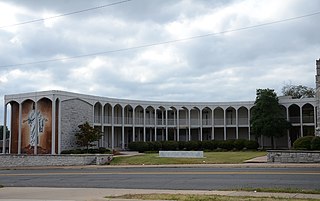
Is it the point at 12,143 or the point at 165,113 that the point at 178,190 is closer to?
the point at 12,143

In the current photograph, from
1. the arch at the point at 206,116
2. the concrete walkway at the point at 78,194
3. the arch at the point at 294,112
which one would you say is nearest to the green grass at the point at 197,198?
the concrete walkway at the point at 78,194

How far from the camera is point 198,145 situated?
53.3 m

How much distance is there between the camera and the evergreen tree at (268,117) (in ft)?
172

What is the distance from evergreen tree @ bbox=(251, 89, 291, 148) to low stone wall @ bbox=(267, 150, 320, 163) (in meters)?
22.3

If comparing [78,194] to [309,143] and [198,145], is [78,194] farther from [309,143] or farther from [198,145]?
[198,145]

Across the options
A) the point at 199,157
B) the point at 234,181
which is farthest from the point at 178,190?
the point at 199,157

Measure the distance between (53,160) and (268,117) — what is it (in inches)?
1030

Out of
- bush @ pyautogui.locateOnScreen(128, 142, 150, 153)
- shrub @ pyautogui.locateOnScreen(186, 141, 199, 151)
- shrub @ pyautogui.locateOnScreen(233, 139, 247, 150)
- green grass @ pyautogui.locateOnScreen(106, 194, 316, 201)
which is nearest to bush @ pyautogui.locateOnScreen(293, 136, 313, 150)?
shrub @ pyautogui.locateOnScreen(233, 139, 247, 150)

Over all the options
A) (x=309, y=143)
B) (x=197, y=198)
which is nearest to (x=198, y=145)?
(x=309, y=143)

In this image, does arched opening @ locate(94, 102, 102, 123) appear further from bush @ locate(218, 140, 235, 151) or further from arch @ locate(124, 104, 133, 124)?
bush @ locate(218, 140, 235, 151)

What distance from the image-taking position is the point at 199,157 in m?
35.6

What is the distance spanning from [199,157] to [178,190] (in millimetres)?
20424

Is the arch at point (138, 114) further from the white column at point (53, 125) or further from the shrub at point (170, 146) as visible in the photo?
the white column at point (53, 125)

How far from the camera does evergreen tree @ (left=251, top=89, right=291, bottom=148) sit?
5228 cm
